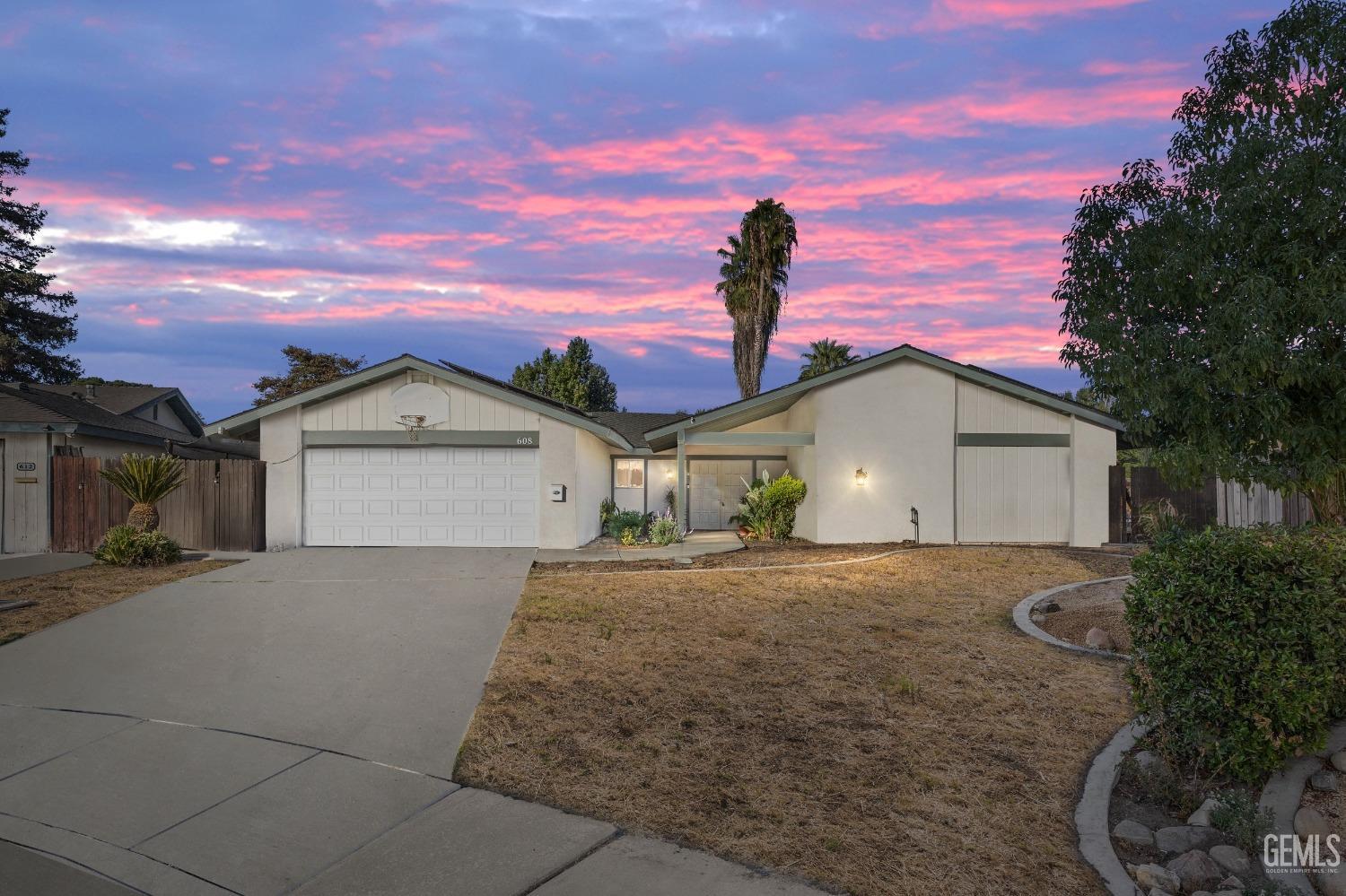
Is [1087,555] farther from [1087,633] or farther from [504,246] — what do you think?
[504,246]

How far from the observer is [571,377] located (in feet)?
144

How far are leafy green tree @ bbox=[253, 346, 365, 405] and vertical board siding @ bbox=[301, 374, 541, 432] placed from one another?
30.5m

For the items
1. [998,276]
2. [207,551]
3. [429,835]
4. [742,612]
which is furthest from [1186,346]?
[207,551]

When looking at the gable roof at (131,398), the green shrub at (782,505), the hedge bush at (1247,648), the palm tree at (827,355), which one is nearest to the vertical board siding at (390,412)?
the green shrub at (782,505)

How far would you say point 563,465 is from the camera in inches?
655

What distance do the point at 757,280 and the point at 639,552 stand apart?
64.8ft

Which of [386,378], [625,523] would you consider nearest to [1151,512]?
[625,523]

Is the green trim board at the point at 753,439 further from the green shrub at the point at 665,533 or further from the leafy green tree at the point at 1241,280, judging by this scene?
the leafy green tree at the point at 1241,280

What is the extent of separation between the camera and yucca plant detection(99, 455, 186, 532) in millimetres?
14305

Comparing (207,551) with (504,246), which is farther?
(504,246)

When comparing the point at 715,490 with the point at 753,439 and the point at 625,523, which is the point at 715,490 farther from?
the point at 753,439

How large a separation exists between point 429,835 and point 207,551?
14199 millimetres

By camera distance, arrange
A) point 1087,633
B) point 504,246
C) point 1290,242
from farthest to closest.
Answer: point 504,246 → point 1087,633 → point 1290,242

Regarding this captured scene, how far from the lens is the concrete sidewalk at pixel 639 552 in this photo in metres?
15.4
